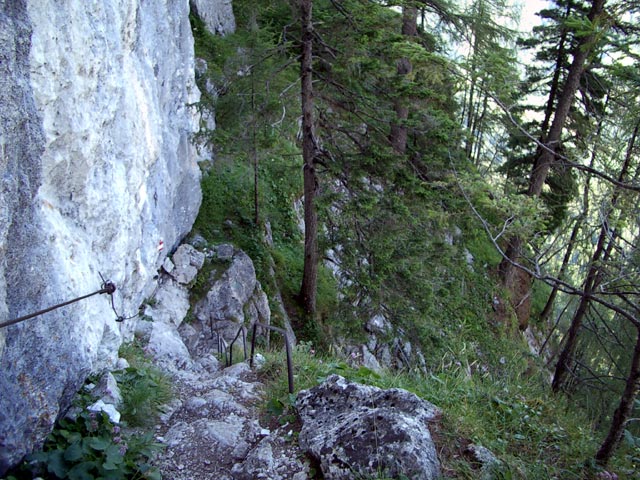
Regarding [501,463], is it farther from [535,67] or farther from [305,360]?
[535,67]

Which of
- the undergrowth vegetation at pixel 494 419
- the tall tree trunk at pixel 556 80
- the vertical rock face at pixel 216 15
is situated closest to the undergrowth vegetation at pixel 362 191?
the undergrowth vegetation at pixel 494 419

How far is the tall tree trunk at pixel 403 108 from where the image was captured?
9758mm

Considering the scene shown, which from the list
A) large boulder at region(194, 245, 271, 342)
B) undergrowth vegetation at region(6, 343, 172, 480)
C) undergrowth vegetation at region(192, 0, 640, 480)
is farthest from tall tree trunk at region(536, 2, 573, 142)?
undergrowth vegetation at region(6, 343, 172, 480)

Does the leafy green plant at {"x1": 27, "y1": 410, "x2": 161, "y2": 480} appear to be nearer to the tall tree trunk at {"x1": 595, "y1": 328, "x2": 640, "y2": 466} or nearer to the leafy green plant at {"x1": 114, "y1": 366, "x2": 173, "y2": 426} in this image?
the leafy green plant at {"x1": 114, "y1": 366, "x2": 173, "y2": 426}

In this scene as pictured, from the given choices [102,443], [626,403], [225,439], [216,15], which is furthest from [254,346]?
[216,15]

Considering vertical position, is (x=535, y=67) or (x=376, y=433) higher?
(x=535, y=67)

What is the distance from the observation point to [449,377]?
500 centimetres

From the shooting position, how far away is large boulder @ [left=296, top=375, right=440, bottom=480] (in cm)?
332

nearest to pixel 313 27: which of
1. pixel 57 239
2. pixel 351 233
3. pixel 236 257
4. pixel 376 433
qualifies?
pixel 351 233

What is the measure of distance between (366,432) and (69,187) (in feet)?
10.8

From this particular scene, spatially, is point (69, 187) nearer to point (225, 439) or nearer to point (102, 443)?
point (102, 443)

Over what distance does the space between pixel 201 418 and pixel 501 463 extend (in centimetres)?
254

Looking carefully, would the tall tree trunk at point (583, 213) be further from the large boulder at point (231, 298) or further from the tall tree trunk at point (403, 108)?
the large boulder at point (231, 298)

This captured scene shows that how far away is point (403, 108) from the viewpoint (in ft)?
34.9
